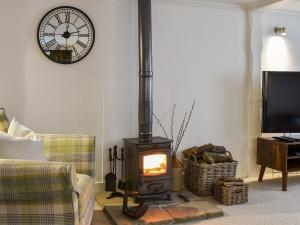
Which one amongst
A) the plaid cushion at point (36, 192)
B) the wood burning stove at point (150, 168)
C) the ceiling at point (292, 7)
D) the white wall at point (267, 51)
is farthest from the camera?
the white wall at point (267, 51)

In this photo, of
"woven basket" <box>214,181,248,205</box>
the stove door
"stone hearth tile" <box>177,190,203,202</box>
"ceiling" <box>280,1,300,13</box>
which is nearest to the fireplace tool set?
the stove door

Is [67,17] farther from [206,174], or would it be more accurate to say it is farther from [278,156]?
[278,156]

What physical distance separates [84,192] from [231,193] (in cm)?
168

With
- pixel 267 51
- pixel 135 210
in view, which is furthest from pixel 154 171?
pixel 267 51

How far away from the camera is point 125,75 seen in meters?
3.66

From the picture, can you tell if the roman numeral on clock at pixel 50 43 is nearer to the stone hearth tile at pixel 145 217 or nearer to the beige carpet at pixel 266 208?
the stone hearth tile at pixel 145 217

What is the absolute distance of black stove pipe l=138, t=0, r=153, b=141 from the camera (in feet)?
10.9

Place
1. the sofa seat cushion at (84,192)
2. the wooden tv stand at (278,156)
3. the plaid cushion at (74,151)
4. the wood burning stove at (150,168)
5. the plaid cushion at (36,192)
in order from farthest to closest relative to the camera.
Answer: the wooden tv stand at (278,156) → the wood burning stove at (150,168) → the plaid cushion at (74,151) → the sofa seat cushion at (84,192) → the plaid cushion at (36,192)

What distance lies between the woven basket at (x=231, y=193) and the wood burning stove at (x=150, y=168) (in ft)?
1.72

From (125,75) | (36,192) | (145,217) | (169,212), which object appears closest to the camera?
(36,192)

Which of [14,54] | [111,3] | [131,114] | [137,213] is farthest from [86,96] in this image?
[137,213]

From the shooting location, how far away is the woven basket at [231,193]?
3.25 m

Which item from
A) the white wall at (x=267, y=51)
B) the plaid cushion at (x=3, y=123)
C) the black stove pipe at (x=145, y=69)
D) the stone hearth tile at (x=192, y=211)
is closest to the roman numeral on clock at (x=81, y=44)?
the black stove pipe at (x=145, y=69)

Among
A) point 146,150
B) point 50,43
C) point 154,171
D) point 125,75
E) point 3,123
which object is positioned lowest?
point 154,171
